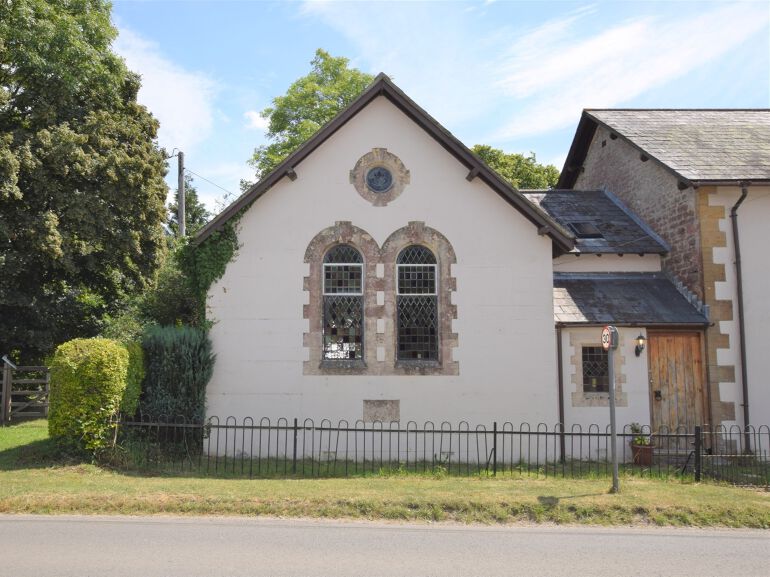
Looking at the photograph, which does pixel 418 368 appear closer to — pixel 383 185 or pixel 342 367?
pixel 342 367

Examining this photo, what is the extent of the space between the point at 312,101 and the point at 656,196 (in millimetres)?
18151

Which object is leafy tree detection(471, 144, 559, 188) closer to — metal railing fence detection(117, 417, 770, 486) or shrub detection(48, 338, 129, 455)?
metal railing fence detection(117, 417, 770, 486)

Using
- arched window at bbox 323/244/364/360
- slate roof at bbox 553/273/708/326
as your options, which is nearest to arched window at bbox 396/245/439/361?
arched window at bbox 323/244/364/360

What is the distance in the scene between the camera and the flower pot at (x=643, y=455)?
12461mm

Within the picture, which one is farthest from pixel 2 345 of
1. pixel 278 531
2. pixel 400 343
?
pixel 278 531

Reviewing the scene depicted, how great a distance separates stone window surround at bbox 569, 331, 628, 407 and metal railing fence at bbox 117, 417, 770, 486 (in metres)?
0.55

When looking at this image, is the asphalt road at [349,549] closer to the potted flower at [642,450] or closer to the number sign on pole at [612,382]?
the number sign on pole at [612,382]

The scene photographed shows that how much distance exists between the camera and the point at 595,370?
13.8 meters

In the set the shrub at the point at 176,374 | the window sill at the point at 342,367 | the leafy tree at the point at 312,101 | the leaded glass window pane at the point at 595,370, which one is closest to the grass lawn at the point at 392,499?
the shrub at the point at 176,374

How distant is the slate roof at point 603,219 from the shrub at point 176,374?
27.4 ft

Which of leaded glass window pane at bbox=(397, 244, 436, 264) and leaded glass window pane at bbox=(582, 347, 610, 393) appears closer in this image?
leaded glass window pane at bbox=(397, 244, 436, 264)

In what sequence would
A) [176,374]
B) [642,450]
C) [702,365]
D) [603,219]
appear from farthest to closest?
[603,219] < [702,365] < [642,450] < [176,374]

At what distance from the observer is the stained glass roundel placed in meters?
13.3

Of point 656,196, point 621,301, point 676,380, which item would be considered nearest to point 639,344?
point 621,301
